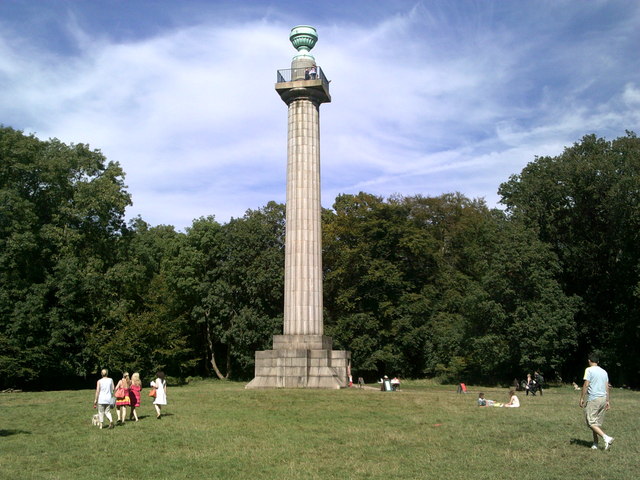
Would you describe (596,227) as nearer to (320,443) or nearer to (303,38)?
(303,38)

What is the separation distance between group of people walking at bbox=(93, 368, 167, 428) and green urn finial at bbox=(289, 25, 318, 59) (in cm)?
2438

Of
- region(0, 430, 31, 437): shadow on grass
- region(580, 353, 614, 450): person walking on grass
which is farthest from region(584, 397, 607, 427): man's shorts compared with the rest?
region(0, 430, 31, 437): shadow on grass

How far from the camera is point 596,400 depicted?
41.4ft

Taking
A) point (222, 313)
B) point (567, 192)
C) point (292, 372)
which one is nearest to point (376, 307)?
point (222, 313)

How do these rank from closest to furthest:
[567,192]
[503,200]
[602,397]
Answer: [602,397] → [567,192] → [503,200]

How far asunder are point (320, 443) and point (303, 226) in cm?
2012

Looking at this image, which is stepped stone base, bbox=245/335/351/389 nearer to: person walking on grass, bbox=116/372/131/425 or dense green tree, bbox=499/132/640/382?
person walking on grass, bbox=116/372/131/425

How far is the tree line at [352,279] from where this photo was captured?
4025 centimetres

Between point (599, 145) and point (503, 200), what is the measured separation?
29.3 ft

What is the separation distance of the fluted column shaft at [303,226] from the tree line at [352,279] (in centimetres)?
1483

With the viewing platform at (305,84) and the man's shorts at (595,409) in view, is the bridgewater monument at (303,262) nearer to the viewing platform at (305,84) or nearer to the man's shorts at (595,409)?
the viewing platform at (305,84)

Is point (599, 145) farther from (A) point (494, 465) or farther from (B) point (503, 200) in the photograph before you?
(A) point (494, 465)

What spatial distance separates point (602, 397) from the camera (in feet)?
41.4

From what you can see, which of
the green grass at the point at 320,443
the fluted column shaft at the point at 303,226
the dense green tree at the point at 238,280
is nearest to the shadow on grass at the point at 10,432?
the green grass at the point at 320,443
